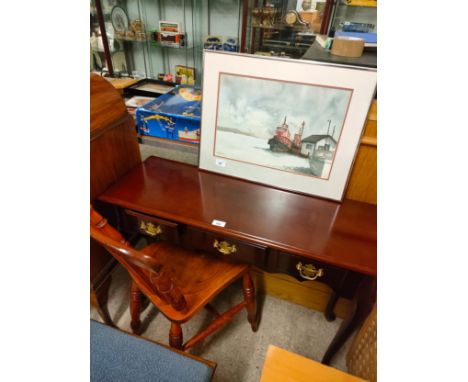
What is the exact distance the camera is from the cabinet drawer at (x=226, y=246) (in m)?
0.85

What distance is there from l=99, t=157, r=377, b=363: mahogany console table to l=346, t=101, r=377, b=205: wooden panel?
0.04m

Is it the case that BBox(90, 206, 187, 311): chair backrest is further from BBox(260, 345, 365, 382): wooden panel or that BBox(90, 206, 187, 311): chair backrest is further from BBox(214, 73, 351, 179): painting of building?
BBox(214, 73, 351, 179): painting of building

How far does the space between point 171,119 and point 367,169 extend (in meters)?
0.81

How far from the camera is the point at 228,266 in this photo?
1046 millimetres

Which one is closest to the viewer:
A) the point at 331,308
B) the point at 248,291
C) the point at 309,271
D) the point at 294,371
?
the point at 294,371

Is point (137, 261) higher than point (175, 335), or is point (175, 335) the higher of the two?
point (137, 261)

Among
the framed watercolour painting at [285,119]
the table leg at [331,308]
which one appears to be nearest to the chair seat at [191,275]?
the framed watercolour painting at [285,119]

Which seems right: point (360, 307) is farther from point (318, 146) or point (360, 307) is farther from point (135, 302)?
point (135, 302)

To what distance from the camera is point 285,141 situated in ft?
3.12

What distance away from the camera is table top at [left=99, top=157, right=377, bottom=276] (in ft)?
2.60

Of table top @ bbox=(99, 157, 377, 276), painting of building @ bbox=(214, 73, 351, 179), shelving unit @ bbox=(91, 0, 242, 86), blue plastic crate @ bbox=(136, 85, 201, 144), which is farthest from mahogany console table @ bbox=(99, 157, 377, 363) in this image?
shelving unit @ bbox=(91, 0, 242, 86)

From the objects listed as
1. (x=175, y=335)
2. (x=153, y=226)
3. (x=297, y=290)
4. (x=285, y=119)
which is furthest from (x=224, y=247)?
(x=297, y=290)
